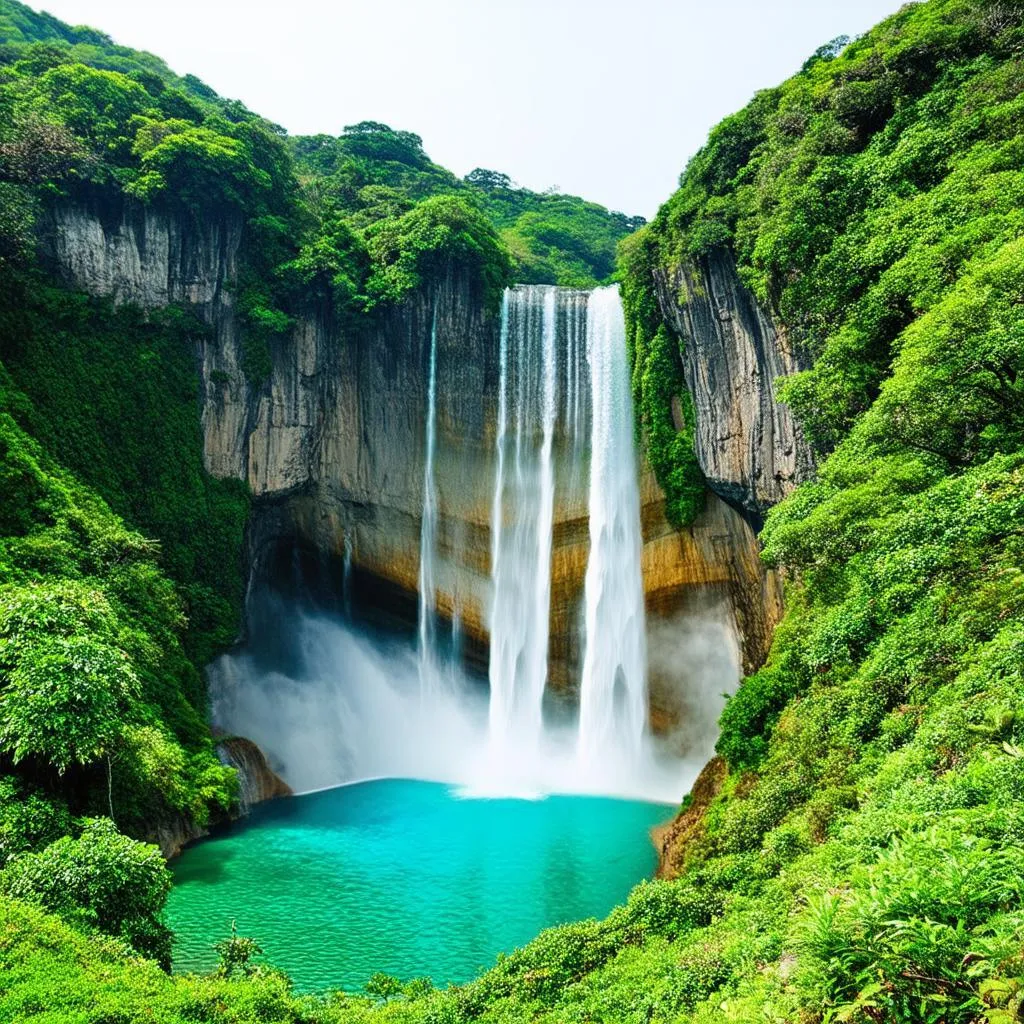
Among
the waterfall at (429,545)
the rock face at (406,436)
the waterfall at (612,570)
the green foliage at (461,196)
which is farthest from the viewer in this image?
the green foliage at (461,196)

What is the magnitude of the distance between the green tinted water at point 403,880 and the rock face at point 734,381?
9.44m

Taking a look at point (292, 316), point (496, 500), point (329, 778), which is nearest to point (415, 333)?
point (292, 316)

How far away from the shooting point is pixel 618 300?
25.1 meters

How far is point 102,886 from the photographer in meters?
8.29

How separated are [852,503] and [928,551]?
8.29ft

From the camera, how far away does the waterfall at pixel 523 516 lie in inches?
956

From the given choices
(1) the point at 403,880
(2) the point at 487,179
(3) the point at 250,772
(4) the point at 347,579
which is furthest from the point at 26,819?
(2) the point at 487,179

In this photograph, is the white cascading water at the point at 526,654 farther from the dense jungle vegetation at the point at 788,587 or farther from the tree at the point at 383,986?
the tree at the point at 383,986

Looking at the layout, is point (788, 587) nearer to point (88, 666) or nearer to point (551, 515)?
point (551, 515)

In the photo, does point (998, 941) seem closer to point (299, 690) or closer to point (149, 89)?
point (299, 690)

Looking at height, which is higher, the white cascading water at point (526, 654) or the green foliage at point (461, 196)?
the green foliage at point (461, 196)

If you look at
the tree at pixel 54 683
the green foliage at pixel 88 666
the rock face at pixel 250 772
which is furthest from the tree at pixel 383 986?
the rock face at pixel 250 772

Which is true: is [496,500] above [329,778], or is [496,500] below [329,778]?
above

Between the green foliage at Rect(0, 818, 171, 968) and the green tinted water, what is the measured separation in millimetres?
1761
